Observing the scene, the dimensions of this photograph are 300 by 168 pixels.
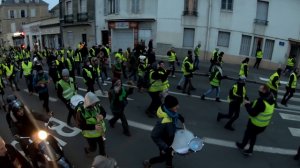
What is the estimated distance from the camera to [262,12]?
21.7 metres

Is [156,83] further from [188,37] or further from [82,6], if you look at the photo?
[82,6]

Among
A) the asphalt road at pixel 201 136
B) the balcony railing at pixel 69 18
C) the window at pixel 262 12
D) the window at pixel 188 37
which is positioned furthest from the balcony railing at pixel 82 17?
the asphalt road at pixel 201 136

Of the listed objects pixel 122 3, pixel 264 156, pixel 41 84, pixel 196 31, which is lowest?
pixel 264 156

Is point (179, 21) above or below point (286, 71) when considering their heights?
above

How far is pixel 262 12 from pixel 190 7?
5529 mm

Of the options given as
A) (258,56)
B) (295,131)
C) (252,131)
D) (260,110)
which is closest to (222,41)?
(258,56)

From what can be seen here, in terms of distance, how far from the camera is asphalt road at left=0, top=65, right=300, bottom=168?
266 inches

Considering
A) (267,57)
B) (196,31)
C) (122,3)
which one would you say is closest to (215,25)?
(196,31)

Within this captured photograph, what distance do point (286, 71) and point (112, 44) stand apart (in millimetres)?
14974

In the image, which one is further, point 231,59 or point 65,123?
point 231,59

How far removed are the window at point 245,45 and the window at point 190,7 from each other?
4.30 m

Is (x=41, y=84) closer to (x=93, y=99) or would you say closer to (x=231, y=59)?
(x=93, y=99)

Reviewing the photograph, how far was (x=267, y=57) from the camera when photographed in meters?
22.3

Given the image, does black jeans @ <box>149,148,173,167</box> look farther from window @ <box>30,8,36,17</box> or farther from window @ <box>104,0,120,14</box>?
window @ <box>30,8,36,17</box>
